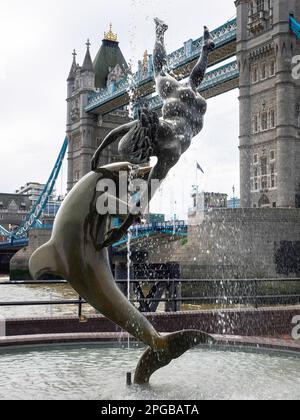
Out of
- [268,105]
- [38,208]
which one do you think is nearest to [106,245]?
[268,105]

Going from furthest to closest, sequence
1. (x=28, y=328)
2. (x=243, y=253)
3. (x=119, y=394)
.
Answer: (x=243, y=253) → (x=28, y=328) → (x=119, y=394)

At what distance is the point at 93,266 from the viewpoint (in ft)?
16.3

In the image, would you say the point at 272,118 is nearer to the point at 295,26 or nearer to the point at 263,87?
the point at 263,87

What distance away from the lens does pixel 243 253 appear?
3175 cm

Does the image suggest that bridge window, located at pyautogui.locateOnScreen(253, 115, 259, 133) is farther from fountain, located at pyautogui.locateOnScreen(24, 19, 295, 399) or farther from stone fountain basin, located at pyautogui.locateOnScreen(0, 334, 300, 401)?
fountain, located at pyautogui.locateOnScreen(24, 19, 295, 399)

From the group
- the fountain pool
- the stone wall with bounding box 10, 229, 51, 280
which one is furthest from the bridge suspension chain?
the fountain pool

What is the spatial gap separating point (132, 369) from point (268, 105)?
1543 inches

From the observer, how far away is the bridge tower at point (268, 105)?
40.0 meters

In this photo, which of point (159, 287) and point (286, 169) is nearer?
point (159, 287)

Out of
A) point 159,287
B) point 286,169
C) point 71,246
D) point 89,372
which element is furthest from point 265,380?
point 286,169

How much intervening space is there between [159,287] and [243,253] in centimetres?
2150

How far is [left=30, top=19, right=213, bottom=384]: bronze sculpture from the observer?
4.91 metres

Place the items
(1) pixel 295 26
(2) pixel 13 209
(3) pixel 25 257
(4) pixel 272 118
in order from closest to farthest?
(1) pixel 295 26 → (4) pixel 272 118 → (3) pixel 25 257 → (2) pixel 13 209

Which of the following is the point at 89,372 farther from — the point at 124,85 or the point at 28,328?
the point at 124,85
